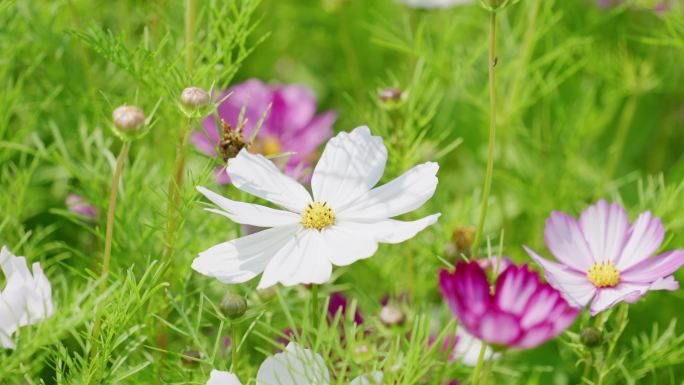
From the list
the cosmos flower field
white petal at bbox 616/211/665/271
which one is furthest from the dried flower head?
white petal at bbox 616/211/665/271

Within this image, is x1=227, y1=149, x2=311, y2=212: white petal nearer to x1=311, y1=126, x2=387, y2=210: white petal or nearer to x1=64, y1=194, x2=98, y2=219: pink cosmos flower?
x1=311, y1=126, x2=387, y2=210: white petal

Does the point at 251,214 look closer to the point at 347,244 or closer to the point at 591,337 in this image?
the point at 347,244

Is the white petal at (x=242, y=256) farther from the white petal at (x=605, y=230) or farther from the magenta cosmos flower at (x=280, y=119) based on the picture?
the magenta cosmos flower at (x=280, y=119)

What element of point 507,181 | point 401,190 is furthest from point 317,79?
point 401,190

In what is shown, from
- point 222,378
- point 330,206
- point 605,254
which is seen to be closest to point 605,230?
point 605,254

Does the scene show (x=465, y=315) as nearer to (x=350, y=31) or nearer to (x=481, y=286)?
(x=481, y=286)

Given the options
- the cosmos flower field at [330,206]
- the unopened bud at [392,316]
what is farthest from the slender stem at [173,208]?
the unopened bud at [392,316]
